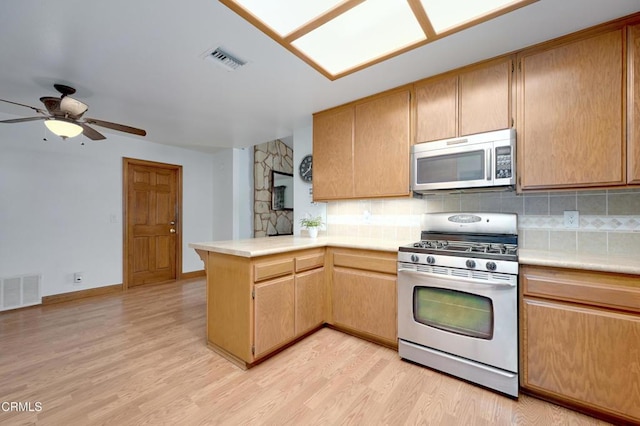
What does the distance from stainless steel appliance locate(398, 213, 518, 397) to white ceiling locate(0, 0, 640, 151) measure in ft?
4.17

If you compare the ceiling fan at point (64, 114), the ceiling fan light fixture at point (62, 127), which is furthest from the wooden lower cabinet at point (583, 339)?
the ceiling fan light fixture at point (62, 127)

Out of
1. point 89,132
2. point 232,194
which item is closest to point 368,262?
point 89,132

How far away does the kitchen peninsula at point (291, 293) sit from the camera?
78.0 inches

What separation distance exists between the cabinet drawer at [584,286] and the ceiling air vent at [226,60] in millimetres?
2404

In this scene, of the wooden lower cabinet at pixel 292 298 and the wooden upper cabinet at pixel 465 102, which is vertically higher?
the wooden upper cabinet at pixel 465 102

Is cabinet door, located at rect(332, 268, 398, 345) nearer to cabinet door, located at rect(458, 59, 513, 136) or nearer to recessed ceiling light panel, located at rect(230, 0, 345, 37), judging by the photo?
cabinet door, located at rect(458, 59, 513, 136)

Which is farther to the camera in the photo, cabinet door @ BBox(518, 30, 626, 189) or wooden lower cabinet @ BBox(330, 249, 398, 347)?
wooden lower cabinet @ BBox(330, 249, 398, 347)

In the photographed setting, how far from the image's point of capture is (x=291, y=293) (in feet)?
A: 7.36

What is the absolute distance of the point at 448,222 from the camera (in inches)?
91.7

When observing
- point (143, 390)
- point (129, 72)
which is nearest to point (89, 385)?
point (143, 390)

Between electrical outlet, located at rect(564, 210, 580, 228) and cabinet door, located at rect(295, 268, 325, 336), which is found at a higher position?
electrical outlet, located at rect(564, 210, 580, 228)

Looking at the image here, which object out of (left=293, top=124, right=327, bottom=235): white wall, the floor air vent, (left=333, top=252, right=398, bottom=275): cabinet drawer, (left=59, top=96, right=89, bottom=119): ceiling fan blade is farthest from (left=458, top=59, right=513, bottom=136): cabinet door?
the floor air vent

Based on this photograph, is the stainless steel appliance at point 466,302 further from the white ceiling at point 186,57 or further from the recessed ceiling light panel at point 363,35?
the recessed ceiling light panel at point 363,35

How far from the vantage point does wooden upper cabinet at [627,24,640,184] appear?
1554 mm
